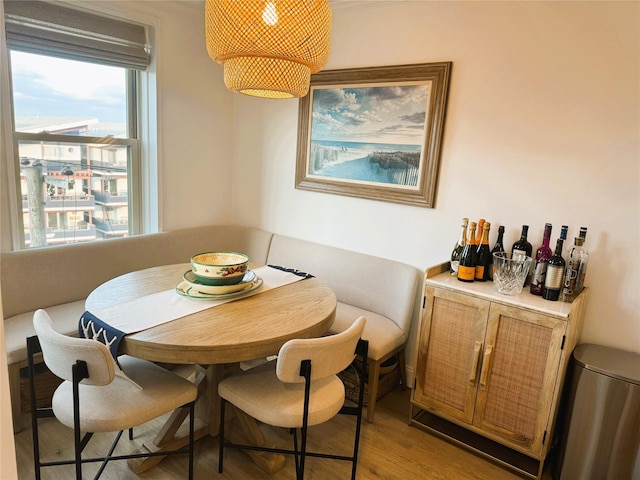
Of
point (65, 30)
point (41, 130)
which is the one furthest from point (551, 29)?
point (41, 130)

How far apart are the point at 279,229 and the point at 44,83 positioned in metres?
1.88

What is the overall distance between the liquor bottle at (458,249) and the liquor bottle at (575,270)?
0.53m

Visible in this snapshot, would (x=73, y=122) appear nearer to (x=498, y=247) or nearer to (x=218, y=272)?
(x=218, y=272)

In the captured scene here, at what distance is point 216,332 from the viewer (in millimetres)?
1717

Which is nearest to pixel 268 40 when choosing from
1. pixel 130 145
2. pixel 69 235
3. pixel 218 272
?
pixel 218 272

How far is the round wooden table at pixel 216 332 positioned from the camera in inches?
63.9

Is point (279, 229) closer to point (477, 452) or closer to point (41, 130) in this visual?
point (41, 130)

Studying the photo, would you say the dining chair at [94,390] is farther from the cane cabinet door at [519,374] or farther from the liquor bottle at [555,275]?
the liquor bottle at [555,275]

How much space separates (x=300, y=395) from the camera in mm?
1830

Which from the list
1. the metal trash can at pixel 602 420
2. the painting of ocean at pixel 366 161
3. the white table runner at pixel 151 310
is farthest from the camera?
the painting of ocean at pixel 366 161

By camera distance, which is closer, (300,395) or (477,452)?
(300,395)

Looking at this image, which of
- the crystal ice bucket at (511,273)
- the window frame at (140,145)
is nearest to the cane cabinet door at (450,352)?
the crystal ice bucket at (511,273)

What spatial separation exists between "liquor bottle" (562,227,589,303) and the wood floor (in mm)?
947

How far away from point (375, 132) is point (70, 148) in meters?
2.05
